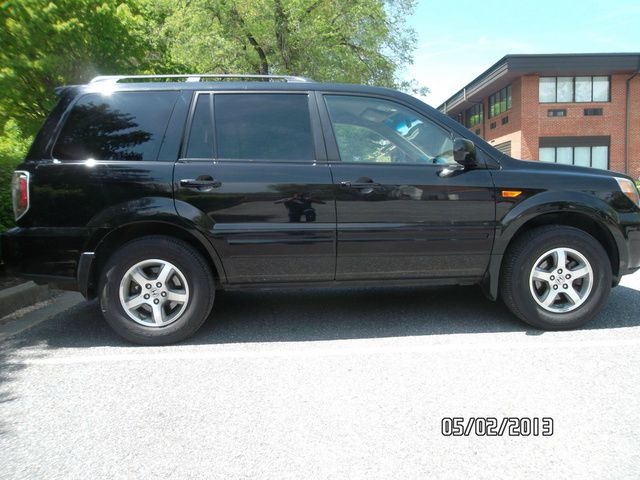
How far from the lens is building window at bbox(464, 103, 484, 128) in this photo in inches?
1501

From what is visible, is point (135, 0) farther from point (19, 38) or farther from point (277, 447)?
point (277, 447)

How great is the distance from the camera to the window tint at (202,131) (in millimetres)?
3857

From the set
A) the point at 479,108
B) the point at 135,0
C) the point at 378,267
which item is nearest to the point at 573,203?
the point at 378,267

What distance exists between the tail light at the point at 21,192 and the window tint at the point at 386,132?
2.36 meters

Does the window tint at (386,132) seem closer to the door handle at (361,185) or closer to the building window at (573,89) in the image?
the door handle at (361,185)

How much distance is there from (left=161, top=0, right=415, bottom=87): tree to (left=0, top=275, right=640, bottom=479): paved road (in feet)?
51.7

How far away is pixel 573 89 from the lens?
29.5 metres

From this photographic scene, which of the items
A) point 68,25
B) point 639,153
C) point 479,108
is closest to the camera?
point 68,25

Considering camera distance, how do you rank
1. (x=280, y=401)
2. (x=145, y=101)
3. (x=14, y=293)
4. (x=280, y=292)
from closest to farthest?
(x=280, y=401), (x=145, y=101), (x=14, y=293), (x=280, y=292)

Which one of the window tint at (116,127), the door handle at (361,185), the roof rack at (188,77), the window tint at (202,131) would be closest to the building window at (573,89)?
the roof rack at (188,77)

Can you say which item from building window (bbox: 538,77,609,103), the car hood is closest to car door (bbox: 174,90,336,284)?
the car hood

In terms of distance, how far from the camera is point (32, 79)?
8.26 metres

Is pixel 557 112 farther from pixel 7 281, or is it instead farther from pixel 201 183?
pixel 7 281

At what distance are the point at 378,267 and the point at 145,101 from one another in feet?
7.31
